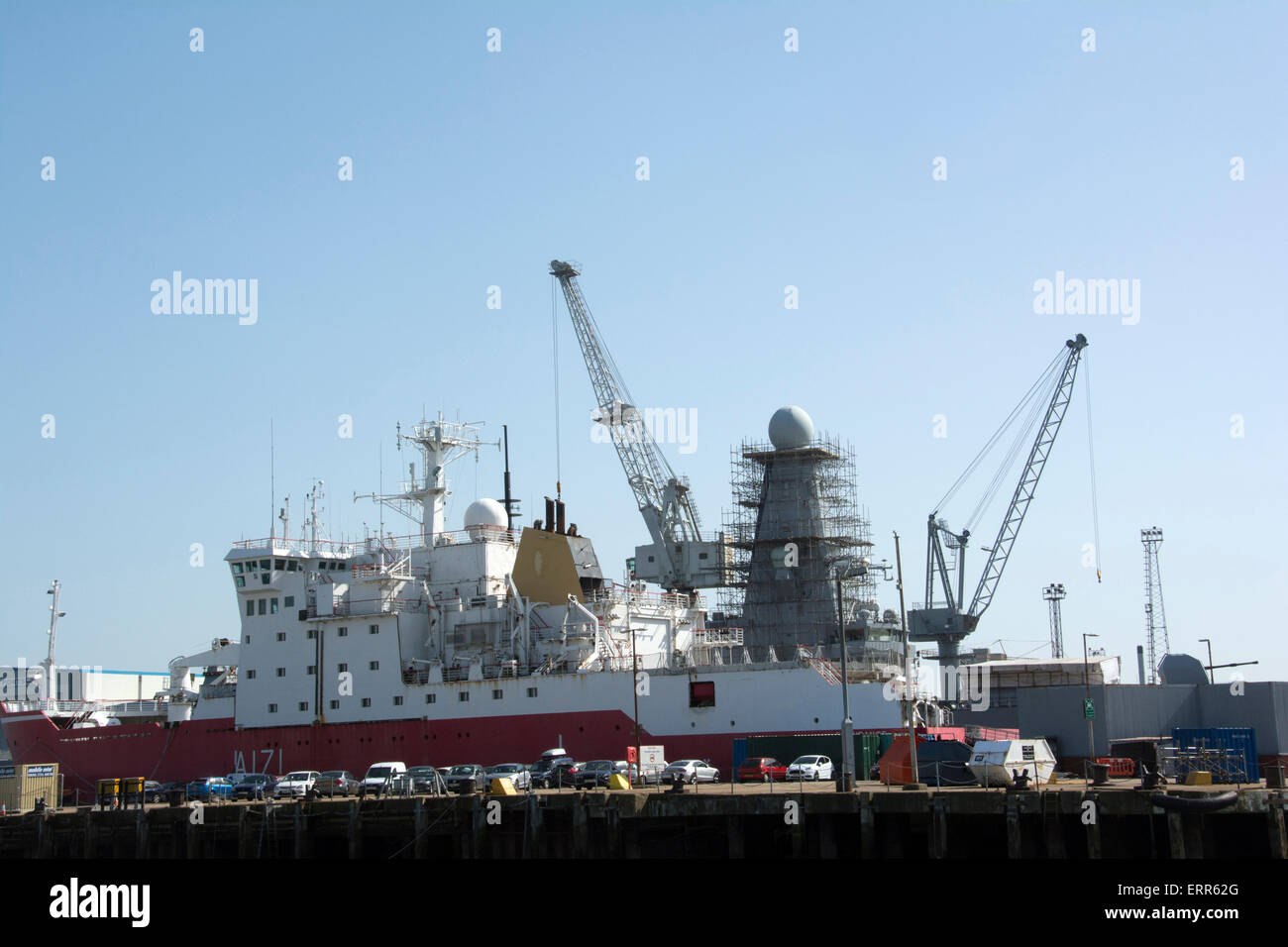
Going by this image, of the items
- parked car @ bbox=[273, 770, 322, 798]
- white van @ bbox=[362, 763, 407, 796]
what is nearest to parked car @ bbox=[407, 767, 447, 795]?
white van @ bbox=[362, 763, 407, 796]

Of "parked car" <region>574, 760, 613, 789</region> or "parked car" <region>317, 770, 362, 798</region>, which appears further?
"parked car" <region>317, 770, 362, 798</region>

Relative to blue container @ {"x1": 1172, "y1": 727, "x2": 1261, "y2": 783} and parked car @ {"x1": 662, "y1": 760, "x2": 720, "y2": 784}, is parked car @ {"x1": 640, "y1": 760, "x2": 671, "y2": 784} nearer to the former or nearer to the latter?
parked car @ {"x1": 662, "y1": 760, "x2": 720, "y2": 784}

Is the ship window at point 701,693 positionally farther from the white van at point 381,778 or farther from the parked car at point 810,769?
the white van at point 381,778

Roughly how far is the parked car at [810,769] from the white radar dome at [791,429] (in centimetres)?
5421

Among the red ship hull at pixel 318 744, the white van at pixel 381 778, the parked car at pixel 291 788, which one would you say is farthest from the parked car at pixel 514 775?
the red ship hull at pixel 318 744

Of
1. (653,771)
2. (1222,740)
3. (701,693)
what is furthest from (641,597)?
(1222,740)

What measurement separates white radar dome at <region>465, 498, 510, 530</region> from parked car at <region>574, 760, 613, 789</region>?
68.8 ft

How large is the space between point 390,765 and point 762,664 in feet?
45.8

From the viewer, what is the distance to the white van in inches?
1598

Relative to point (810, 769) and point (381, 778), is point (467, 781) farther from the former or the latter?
point (810, 769)

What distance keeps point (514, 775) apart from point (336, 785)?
7014 mm

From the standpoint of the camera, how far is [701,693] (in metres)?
49.2
